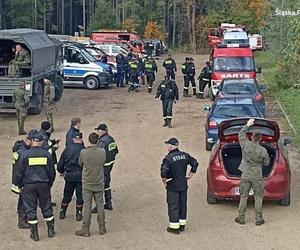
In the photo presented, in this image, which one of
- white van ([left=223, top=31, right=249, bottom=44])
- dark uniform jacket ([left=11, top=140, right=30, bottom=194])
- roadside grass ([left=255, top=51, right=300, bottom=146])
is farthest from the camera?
white van ([left=223, top=31, right=249, bottom=44])

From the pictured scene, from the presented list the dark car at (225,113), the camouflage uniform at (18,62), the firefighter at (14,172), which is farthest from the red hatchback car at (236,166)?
the camouflage uniform at (18,62)

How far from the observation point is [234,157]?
1254 centimetres

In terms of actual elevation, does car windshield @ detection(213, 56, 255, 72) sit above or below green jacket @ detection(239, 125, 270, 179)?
above

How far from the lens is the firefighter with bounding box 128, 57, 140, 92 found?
29623 mm

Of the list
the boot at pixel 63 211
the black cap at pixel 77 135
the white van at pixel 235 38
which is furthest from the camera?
the white van at pixel 235 38

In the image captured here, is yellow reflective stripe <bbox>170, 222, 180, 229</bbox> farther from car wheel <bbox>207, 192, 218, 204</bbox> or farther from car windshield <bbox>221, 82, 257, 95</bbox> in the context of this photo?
car windshield <bbox>221, 82, 257, 95</bbox>

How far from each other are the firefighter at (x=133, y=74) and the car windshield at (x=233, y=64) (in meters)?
3.98

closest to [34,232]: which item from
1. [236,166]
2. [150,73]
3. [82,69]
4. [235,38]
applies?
[236,166]

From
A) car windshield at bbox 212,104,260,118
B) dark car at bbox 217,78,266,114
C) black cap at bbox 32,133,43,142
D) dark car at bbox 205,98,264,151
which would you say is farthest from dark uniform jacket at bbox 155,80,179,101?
black cap at bbox 32,133,43,142

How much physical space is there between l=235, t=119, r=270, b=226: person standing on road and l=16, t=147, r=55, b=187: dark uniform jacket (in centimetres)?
319

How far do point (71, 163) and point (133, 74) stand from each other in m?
19.1

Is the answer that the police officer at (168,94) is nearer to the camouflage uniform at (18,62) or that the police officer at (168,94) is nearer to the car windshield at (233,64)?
the camouflage uniform at (18,62)

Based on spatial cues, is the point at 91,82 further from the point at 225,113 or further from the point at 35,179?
the point at 35,179

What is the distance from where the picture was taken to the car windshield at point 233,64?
1060 inches
